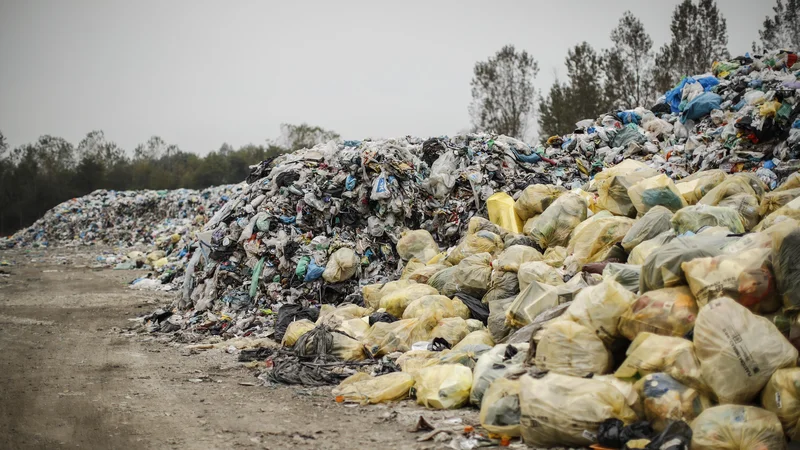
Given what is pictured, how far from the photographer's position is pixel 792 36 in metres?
18.0

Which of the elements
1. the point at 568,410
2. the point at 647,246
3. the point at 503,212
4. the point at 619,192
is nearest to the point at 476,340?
the point at 647,246

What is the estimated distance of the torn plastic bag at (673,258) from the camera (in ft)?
10.3

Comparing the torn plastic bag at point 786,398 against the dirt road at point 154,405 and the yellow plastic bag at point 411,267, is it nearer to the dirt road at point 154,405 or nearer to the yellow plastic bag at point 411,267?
the dirt road at point 154,405

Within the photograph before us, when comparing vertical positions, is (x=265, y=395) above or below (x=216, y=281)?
below

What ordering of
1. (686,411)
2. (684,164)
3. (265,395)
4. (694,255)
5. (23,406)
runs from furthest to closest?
(684,164)
(265,395)
(23,406)
(694,255)
(686,411)

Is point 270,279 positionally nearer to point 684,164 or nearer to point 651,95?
point 684,164

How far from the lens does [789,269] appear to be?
9.36ft

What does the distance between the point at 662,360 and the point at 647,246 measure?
1636 mm

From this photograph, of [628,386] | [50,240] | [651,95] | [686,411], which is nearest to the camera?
[686,411]

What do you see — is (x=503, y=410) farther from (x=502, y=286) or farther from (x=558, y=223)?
(x=558, y=223)

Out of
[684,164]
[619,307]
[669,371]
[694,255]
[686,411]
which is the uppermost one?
[684,164]

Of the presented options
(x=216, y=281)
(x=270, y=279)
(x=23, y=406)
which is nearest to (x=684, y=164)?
(x=270, y=279)

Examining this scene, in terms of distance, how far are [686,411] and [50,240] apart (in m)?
26.1

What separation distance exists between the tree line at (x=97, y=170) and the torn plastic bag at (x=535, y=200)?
25994mm
